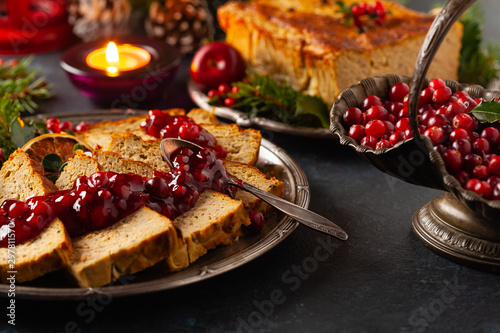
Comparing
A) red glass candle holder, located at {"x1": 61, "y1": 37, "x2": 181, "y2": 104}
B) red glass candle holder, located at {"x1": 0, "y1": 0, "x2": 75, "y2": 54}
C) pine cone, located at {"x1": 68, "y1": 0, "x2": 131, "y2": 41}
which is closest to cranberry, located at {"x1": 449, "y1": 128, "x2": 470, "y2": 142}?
red glass candle holder, located at {"x1": 61, "y1": 37, "x2": 181, "y2": 104}

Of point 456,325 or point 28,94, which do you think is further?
point 28,94

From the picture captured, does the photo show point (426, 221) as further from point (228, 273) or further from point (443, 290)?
point (228, 273)

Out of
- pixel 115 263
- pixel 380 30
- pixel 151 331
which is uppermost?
pixel 380 30

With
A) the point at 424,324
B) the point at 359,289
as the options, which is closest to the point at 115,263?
the point at 359,289

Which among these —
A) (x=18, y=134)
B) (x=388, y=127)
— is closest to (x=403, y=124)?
(x=388, y=127)

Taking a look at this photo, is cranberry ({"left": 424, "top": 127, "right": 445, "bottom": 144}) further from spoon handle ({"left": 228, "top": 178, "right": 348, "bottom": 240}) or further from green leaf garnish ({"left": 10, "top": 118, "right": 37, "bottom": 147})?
green leaf garnish ({"left": 10, "top": 118, "right": 37, "bottom": 147})

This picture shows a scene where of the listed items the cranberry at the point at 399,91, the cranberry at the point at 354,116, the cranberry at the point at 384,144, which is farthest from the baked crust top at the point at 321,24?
the cranberry at the point at 384,144

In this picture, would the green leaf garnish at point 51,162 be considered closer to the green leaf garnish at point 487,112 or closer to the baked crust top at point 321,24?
the baked crust top at point 321,24

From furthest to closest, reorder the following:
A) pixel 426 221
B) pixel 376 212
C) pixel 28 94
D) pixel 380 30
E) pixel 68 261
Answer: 1. pixel 28 94
2. pixel 380 30
3. pixel 376 212
4. pixel 426 221
5. pixel 68 261
